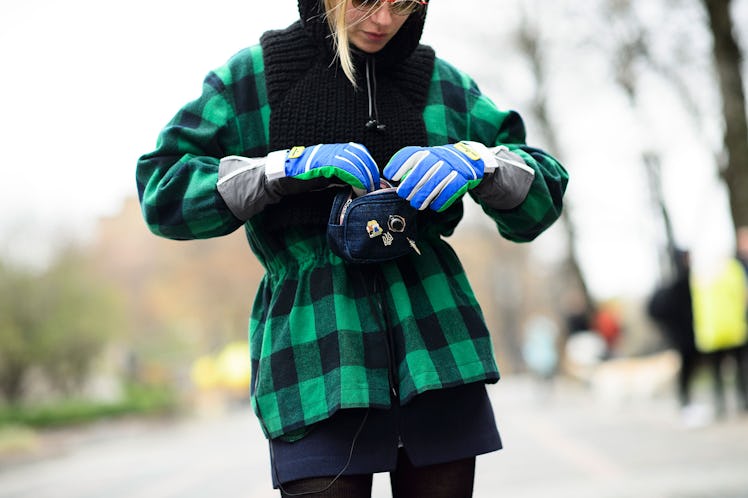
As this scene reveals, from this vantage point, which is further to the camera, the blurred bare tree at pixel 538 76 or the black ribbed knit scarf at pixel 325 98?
the blurred bare tree at pixel 538 76

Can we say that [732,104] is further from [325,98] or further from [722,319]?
[325,98]

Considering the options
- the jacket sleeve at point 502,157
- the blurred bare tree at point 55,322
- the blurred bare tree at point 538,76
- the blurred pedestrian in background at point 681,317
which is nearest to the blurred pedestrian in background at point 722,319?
the blurred pedestrian in background at point 681,317

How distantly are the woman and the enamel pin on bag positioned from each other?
0.04m

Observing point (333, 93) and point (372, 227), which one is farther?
point (333, 93)

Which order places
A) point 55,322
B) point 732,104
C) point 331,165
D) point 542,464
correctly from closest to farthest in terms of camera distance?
point 331,165, point 542,464, point 732,104, point 55,322

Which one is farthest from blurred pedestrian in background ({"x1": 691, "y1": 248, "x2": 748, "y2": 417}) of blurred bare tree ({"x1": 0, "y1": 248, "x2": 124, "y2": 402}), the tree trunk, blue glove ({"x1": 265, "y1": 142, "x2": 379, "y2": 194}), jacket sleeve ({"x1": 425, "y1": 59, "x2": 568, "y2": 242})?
blurred bare tree ({"x1": 0, "y1": 248, "x2": 124, "y2": 402})

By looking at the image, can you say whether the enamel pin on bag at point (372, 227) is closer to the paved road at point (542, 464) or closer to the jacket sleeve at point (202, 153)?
the jacket sleeve at point (202, 153)

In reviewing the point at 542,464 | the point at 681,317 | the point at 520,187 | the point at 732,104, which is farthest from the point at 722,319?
the point at 520,187

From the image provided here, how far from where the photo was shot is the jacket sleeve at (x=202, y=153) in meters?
2.12

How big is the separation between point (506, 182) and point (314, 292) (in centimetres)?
48

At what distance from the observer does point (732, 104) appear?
11.8 metres

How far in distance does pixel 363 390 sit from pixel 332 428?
107 mm

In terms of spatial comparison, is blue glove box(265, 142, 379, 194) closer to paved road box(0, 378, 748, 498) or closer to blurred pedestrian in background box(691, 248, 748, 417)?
paved road box(0, 378, 748, 498)

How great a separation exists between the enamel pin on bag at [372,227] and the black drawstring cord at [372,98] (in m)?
0.20
